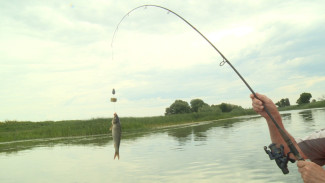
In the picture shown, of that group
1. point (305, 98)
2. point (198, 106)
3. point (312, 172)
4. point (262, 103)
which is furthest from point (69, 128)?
point (305, 98)

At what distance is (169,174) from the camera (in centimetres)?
1109

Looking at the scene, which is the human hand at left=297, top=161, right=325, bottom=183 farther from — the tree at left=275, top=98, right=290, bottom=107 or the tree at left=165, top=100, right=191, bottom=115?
the tree at left=275, top=98, right=290, bottom=107

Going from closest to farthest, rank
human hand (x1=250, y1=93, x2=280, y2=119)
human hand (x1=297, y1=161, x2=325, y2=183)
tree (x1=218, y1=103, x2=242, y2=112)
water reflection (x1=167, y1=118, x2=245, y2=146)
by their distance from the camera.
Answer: human hand (x1=297, y1=161, x2=325, y2=183) → human hand (x1=250, y1=93, x2=280, y2=119) → water reflection (x1=167, y1=118, x2=245, y2=146) → tree (x1=218, y1=103, x2=242, y2=112)

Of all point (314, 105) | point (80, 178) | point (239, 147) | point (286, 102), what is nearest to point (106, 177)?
point (80, 178)

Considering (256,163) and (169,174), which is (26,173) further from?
(256,163)

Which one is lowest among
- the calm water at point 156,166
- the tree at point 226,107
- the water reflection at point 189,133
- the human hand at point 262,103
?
the calm water at point 156,166

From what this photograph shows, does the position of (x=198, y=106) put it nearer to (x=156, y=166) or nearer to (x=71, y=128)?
(x=71, y=128)

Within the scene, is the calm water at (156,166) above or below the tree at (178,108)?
below

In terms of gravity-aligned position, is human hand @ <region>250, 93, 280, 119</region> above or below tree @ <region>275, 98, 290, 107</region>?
below

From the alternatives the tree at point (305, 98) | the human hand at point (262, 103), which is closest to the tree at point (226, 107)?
the tree at point (305, 98)

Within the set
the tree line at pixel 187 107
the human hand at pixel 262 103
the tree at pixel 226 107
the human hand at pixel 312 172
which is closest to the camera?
the human hand at pixel 312 172

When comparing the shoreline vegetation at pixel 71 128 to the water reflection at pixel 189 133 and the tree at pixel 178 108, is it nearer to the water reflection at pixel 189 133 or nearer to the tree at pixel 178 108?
the water reflection at pixel 189 133

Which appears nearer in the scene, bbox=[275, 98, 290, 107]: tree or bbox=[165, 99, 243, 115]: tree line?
bbox=[165, 99, 243, 115]: tree line

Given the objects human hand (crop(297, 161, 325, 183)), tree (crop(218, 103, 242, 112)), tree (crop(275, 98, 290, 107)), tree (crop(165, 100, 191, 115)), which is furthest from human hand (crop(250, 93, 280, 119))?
tree (crop(275, 98, 290, 107))
